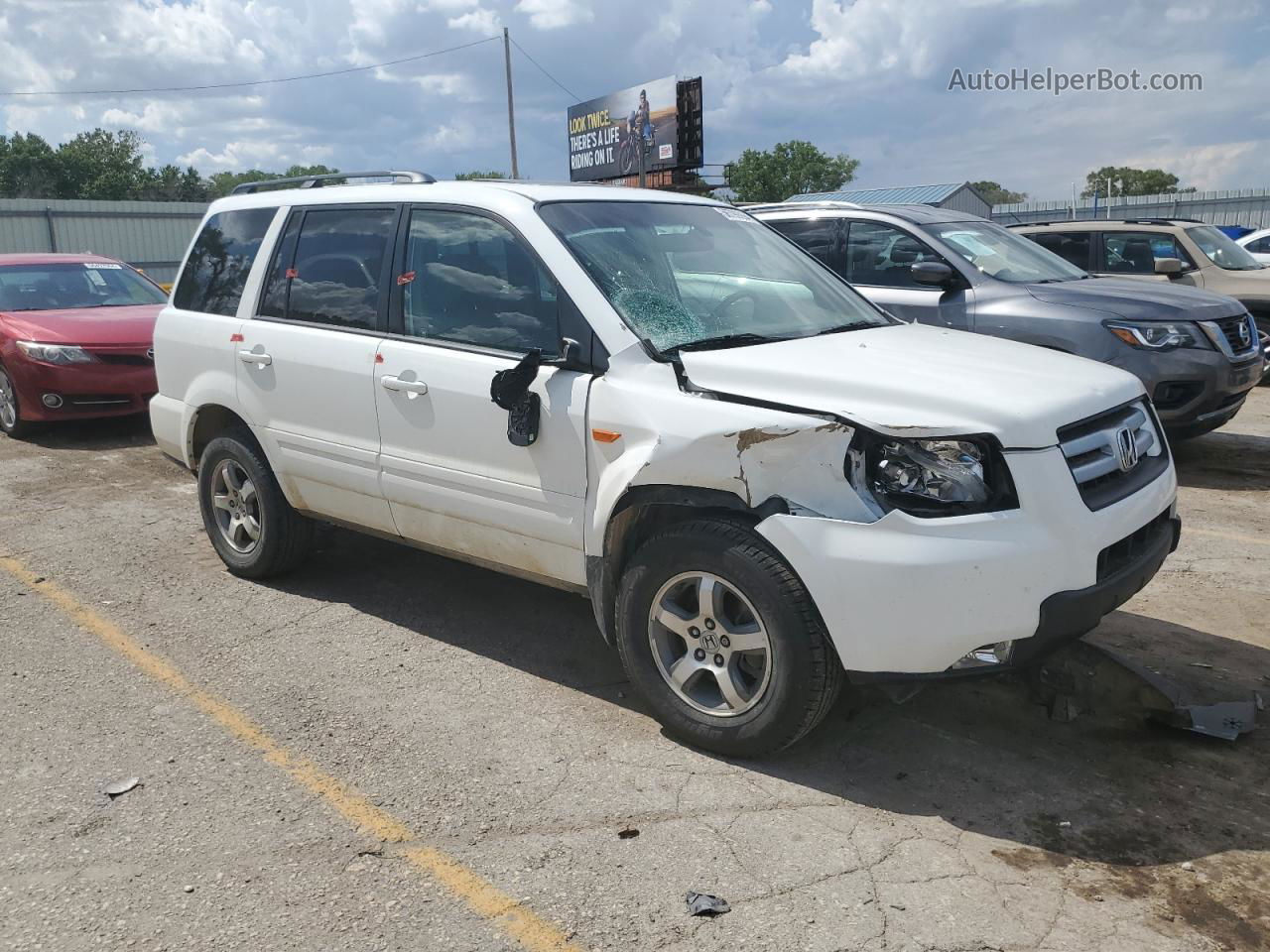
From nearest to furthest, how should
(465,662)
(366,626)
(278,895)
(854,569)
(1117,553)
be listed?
1. (278,895)
2. (854,569)
3. (1117,553)
4. (465,662)
5. (366,626)

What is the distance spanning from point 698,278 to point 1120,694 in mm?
2156

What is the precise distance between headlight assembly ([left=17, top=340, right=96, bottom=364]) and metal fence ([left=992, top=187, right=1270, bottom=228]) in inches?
1368

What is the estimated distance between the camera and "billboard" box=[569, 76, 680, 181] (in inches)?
1635

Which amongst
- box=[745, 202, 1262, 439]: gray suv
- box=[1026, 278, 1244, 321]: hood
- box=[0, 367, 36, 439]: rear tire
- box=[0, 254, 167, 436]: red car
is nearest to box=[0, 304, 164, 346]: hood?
box=[0, 254, 167, 436]: red car

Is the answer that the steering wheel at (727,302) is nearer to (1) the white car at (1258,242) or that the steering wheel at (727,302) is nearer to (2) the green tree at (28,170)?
(1) the white car at (1258,242)

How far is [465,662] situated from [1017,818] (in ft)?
7.51

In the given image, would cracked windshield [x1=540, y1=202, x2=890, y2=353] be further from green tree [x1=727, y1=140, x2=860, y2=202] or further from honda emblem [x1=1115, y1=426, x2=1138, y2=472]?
green tree [x1=727, y1=140, x2=860, y2=202]

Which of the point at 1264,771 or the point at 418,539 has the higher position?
the point at 418,539

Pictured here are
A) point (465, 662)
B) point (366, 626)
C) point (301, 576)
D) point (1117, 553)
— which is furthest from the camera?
point (301, 576)

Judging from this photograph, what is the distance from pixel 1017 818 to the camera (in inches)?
129

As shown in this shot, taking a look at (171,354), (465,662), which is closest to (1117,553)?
(465,662)

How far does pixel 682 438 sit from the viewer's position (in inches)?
137

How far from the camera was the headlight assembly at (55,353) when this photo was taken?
9.18 meters

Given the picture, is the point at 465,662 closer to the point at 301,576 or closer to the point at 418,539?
the point at 418,539
